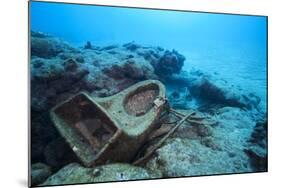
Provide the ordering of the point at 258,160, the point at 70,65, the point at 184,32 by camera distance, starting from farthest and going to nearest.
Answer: the point at 258,160 < the point at 184,32 < the point at 70,65

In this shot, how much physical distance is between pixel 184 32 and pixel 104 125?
1.15 meters

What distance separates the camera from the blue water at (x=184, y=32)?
3.14 metres

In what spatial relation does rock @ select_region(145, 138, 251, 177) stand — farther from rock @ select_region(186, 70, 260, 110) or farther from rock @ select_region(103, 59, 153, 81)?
rock @ select_region(103, 59, 153, 81)

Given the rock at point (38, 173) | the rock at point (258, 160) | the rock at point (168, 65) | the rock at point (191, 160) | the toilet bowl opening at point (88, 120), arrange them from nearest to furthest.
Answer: the rock at point (38, 173)
the toilet bowl opening at point (88, 120)
the rock at point (191, 160)
the rock at point (168, 65)
the rock at point (258, 160)

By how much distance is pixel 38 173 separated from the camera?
298 centimetres

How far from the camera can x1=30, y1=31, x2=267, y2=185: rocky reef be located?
119 inches

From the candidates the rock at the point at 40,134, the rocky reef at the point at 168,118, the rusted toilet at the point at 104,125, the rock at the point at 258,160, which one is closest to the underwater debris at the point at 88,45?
the rocky reef at the point at 168,118

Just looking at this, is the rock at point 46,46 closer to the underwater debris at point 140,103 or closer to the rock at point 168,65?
the underwater debris at point 140,103

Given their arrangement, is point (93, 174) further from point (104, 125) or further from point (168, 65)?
point (168, 65)

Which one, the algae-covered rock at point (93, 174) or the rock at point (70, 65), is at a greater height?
the rock at point (70, 65)

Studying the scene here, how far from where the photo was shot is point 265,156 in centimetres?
357

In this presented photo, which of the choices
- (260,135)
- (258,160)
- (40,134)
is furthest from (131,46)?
(258,160)
